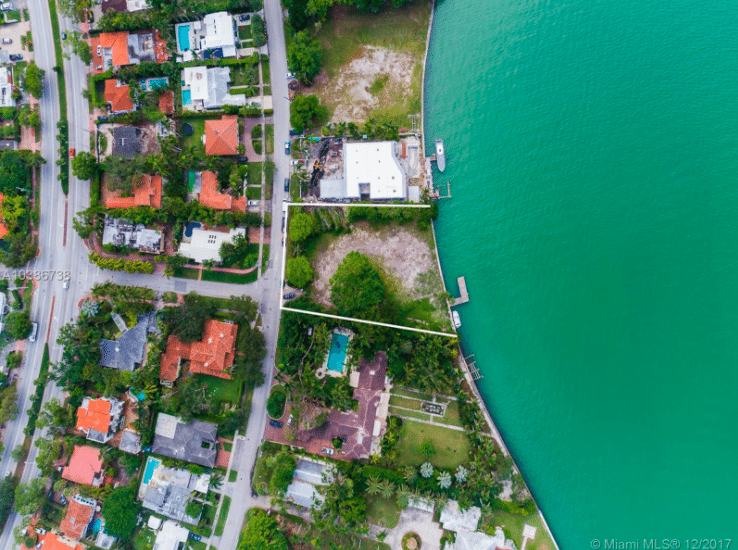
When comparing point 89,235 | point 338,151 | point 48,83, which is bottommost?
point 89,235

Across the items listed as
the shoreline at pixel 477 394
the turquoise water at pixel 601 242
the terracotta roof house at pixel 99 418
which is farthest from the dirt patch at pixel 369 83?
the terracotta roof house at pixel 99 418

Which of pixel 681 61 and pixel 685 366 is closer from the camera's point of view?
pixel 685 366

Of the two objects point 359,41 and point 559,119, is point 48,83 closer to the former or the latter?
point 359,41

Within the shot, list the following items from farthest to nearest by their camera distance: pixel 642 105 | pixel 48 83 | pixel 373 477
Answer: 1. pixel 48 83
2. pixel 642 105
3. pixel 373 477

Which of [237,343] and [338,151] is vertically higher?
[338,151]

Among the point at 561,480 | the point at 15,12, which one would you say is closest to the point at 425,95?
the point at 561,480

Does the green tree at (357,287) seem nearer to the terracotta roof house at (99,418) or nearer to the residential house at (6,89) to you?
the terracotta roof house at (99,418)

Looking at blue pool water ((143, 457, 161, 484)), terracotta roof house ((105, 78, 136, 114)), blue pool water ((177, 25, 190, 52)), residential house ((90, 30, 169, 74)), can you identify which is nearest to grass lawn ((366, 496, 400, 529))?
blue pool water ((143, 457, 161, 484))
